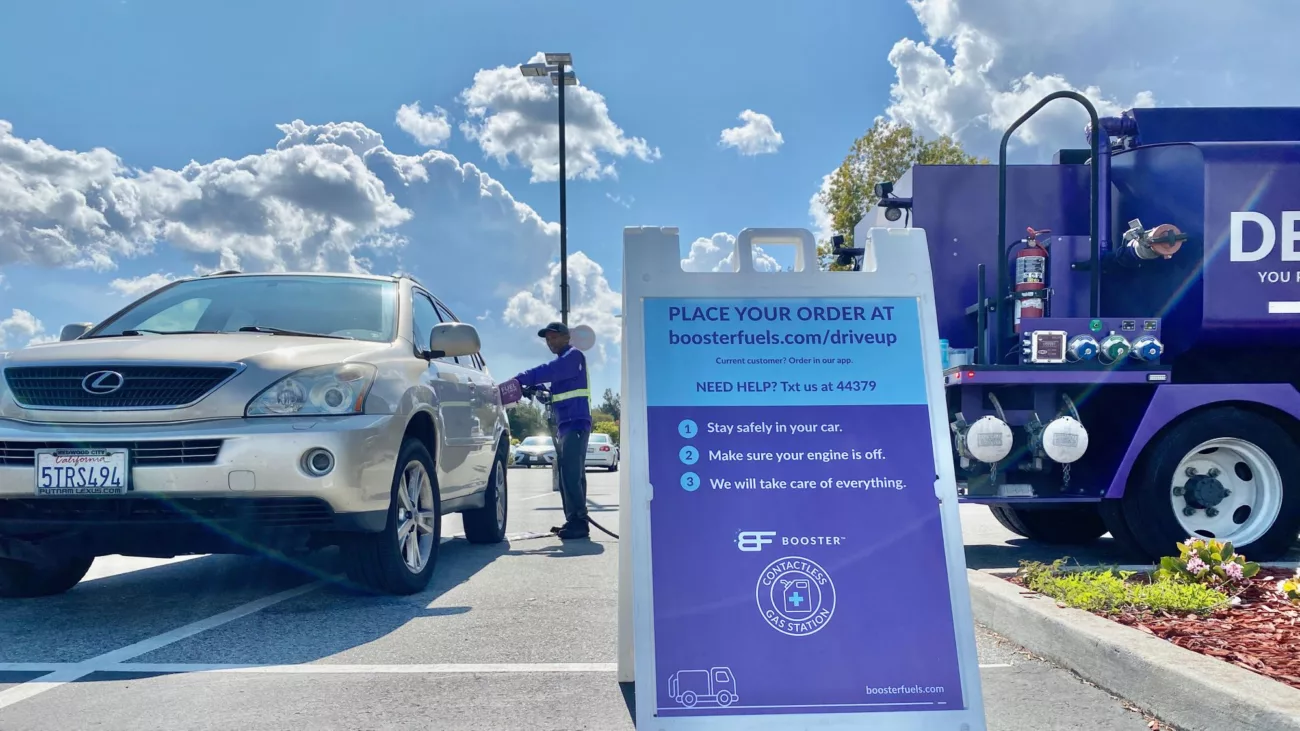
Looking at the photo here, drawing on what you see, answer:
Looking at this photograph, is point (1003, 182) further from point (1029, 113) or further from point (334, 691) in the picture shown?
point (334, 691)

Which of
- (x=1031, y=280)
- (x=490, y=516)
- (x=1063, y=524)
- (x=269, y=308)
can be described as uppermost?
(x=1031, y=280)

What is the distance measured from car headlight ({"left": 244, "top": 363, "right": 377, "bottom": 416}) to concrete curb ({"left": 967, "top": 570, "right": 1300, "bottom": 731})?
Answer: 10.3 feet

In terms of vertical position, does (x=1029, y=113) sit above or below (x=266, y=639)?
above

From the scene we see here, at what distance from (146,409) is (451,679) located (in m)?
1.97

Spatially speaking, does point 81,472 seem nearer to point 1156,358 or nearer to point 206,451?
point 206,451

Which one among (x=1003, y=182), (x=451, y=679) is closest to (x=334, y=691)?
(x=451, y=679)

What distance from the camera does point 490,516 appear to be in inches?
306

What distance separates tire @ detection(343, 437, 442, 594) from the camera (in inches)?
199

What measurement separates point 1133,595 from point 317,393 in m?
3.71

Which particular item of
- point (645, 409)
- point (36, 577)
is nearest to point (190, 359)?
point (36, 577)

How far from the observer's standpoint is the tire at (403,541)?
5047 millimetres

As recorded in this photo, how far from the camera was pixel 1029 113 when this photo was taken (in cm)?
575

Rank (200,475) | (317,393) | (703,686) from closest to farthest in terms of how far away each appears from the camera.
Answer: (703,686) < (200,475) < (317,393)

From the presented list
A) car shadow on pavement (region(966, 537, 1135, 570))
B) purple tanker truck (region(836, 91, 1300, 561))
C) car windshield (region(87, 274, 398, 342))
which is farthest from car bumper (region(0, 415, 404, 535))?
car shadow on pavement (region(966, 537, 1135, 570))
